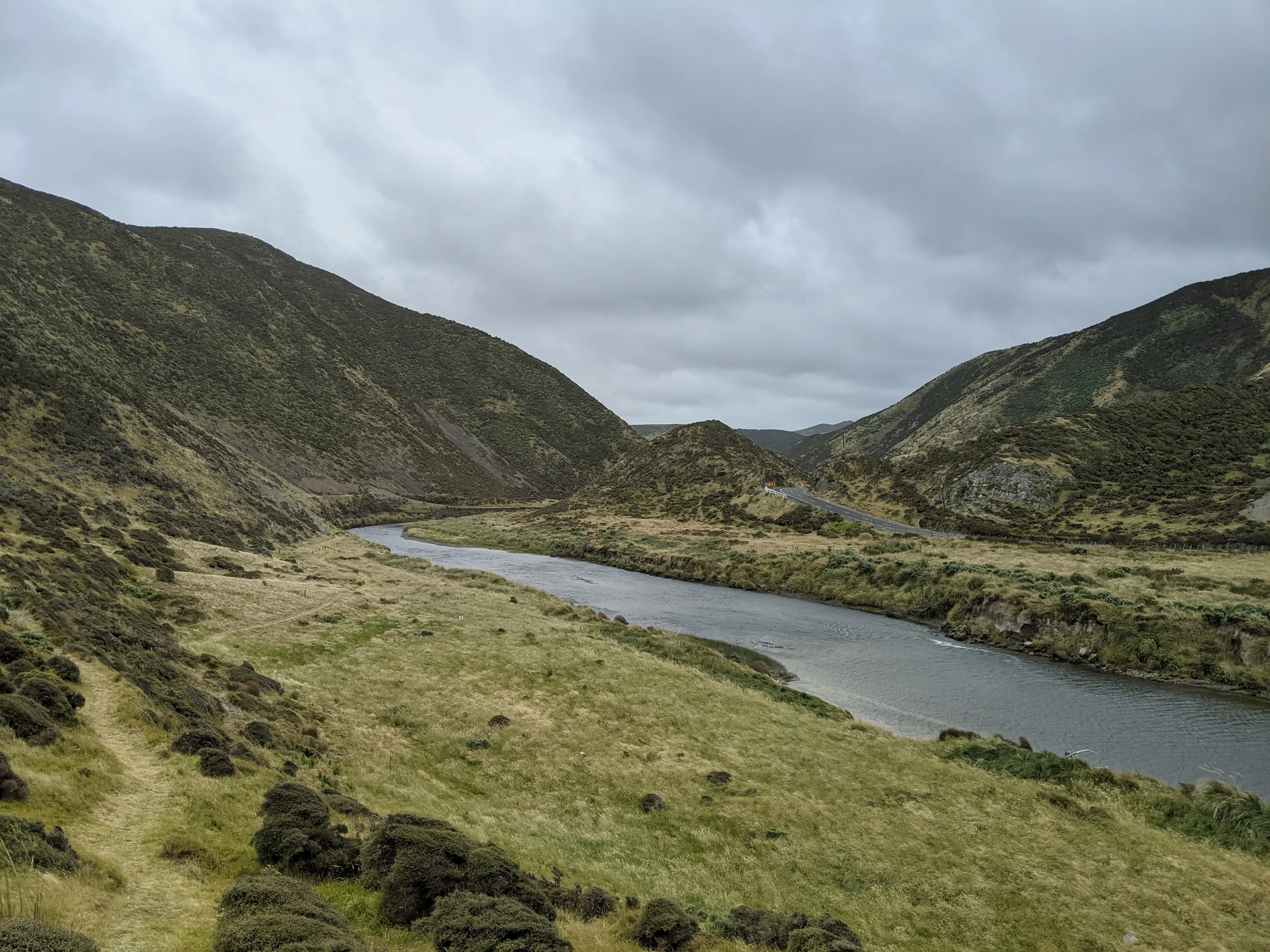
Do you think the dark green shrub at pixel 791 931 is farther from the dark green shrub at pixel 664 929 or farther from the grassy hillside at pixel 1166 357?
the grassy hillside at pixel 1166 357

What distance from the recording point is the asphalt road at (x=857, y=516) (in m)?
78.5

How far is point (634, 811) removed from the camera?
2070cm

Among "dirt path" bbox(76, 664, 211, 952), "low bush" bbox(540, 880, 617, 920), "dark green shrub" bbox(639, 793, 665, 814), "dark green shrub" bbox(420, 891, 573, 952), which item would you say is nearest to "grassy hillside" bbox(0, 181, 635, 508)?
"dirt path" bbox(76, 664, 211, 952)

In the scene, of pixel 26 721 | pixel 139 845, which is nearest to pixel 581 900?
pixel 139 845

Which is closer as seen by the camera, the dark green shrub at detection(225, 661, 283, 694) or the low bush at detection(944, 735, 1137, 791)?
the low bush at detection(944, 735, 1137, 791)

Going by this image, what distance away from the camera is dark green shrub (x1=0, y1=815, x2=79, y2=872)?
9.28 m

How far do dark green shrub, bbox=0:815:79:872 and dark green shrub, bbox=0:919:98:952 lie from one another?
2190 millimetres

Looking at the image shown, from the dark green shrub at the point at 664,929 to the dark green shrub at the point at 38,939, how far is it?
28.6 ft

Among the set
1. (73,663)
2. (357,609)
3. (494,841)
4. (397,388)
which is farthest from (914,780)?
(397,388)

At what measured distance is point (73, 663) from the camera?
59.6 feet

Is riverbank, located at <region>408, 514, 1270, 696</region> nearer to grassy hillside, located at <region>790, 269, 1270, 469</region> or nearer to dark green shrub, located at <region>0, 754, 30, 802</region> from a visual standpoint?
dark green shrub, located at <region>0, 754, 30, 802</region>

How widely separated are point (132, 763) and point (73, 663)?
5286 millimetres

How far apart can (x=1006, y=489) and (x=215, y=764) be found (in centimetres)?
9071

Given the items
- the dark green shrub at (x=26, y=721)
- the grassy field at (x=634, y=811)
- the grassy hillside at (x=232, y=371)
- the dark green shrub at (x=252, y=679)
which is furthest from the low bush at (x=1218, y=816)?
the grassy hillside at (x=232, y=371)
